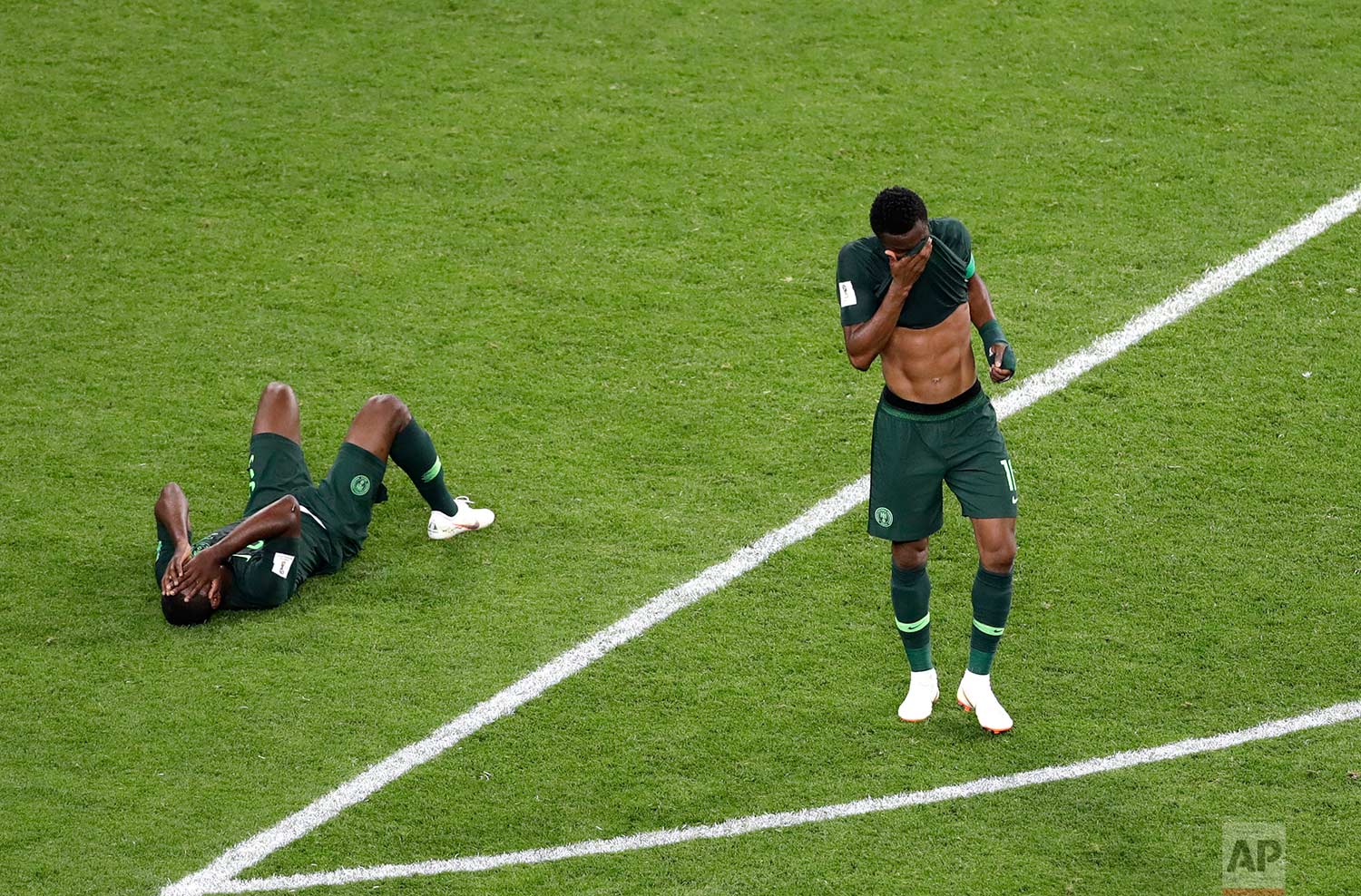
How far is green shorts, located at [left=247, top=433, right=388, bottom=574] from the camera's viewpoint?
7.42m

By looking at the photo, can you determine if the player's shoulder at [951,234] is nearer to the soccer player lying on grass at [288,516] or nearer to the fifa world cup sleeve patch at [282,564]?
the soccer player lying on grass at [288,516]

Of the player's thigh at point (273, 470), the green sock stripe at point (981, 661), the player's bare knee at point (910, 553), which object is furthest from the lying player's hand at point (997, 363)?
the player's thigh at point (273, 470)

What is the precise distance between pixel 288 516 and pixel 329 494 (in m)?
0.40

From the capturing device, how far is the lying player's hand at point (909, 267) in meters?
5.81

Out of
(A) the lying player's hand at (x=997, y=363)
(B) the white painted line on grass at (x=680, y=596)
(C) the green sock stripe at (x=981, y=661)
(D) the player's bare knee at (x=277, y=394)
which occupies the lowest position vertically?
(B) the white painted line on grass at (x=680, y=596)

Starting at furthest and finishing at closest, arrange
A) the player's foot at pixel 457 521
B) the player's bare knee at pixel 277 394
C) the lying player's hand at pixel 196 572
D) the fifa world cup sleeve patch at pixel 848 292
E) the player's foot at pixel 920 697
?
the player's bare knee at pixel 277 394, the player's foot at pixel 457 521, the lying player's hand at pixel 196 572, the player's foot at pixel 920 697, the fifa world cup sleeve patch at pixel 848 292

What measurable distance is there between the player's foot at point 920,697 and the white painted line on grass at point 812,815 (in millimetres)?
431

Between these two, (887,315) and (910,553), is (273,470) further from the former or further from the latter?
(887,315)

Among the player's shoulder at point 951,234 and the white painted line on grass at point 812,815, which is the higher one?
the player's shoulder at point 951,234

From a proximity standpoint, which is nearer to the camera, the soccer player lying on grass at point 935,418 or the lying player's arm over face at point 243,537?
the soccer player lying on grass at point 935,418

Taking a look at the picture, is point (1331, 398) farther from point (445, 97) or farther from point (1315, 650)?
point (445, 97)

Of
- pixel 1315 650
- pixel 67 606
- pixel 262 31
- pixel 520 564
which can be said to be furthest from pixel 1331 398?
pixel 262 31

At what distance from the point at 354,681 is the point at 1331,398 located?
5.00 meters

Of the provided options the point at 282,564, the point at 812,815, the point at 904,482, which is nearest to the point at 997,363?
the point at 904,482
